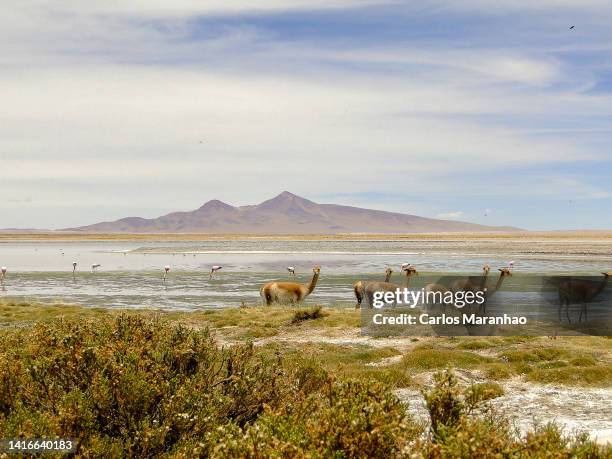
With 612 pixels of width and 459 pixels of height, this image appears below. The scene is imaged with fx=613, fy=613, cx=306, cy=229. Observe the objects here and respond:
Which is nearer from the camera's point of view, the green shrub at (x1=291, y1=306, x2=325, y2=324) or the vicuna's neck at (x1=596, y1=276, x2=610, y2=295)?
the vicuna's neck at (x1=596, y1=276, x2=610, y2=295)

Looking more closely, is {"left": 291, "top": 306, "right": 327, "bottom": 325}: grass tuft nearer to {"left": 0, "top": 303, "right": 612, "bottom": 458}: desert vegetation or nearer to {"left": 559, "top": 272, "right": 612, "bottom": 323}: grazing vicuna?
{"left": 559, "top": 272, "right": 612, "bottom": 323}: grazing vicuna

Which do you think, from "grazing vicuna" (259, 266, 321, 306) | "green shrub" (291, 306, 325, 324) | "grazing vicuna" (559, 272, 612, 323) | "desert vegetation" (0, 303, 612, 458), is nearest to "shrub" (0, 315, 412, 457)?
"desert vegetation" (0, 303, 612, 458)

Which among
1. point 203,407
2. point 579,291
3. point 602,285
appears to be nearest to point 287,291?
point 579,291

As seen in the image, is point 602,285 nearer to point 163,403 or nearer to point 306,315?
point 306,315

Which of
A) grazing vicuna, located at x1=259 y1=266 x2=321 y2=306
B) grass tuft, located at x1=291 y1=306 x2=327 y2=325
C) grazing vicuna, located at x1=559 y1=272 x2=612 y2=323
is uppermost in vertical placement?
grazing vicuna, located at x1=559 y1=272 x2=612 y2=323

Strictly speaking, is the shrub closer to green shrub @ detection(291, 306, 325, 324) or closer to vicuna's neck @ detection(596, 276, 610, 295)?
green shrub @ detection(291, 306, 325, 324)

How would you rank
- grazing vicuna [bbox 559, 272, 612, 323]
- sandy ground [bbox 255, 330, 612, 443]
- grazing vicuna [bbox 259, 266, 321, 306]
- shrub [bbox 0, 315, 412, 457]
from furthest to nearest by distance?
grazing vicuna [bbox 259, 266, 321, 306], grazing vicuna [bbox 559, 272, 612, 323], sandy ground [bbox 255, 330, 612, 443], shrub [bbox 0, 315, 412, 457]

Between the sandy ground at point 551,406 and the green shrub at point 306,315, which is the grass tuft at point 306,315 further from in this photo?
the sandy ground at point 551,406

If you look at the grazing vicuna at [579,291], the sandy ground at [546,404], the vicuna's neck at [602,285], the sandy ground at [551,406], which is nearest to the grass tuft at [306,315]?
the sandy ground at [546,404]

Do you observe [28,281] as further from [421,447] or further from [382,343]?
[421,447]

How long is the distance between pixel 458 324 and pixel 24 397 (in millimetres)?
14984

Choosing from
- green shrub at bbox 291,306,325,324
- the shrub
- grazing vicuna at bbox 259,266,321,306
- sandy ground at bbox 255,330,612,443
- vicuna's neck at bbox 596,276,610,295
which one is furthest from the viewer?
grazing vicuna at bbox 259,266,321,306

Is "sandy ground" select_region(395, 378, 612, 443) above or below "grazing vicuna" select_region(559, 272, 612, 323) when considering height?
below

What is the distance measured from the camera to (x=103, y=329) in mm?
7508
